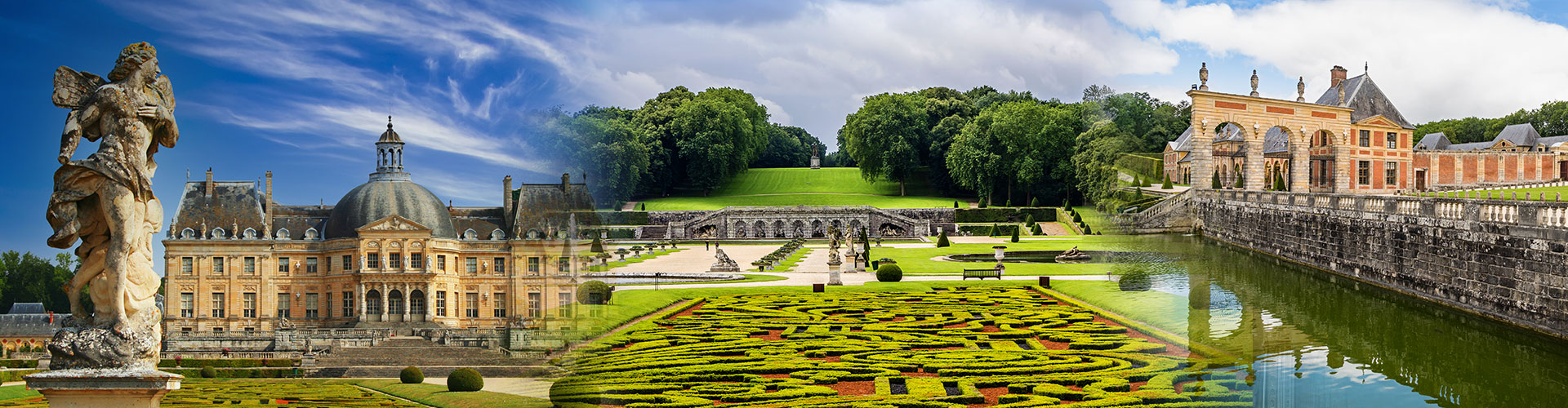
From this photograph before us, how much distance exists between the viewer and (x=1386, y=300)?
17188 mm

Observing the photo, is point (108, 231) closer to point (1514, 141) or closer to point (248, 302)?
point (248, 302)

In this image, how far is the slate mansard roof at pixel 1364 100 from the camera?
34.7 meters

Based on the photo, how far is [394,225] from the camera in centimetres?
2952

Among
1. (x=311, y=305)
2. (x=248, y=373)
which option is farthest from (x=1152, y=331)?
(x=311, y=305)

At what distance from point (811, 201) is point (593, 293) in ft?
107

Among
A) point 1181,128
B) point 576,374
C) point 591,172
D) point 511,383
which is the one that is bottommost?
point 511,383

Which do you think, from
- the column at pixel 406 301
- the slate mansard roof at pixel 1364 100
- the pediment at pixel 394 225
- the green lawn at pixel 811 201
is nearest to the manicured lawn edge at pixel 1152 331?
the green lawn at pixel 811 201

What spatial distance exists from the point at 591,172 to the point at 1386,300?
1564cm

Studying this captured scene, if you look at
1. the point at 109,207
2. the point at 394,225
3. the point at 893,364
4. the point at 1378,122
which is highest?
the point at 1378,122

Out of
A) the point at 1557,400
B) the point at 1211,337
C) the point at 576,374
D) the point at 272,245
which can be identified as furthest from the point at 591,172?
the point at 272,245

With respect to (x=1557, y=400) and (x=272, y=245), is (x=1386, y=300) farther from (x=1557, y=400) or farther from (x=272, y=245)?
(x=272, y=245)

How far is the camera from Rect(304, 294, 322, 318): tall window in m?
32.1

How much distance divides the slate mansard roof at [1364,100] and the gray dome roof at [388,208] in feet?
99.5

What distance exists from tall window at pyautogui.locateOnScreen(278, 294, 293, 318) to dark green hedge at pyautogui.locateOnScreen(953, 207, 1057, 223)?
23.5 m
